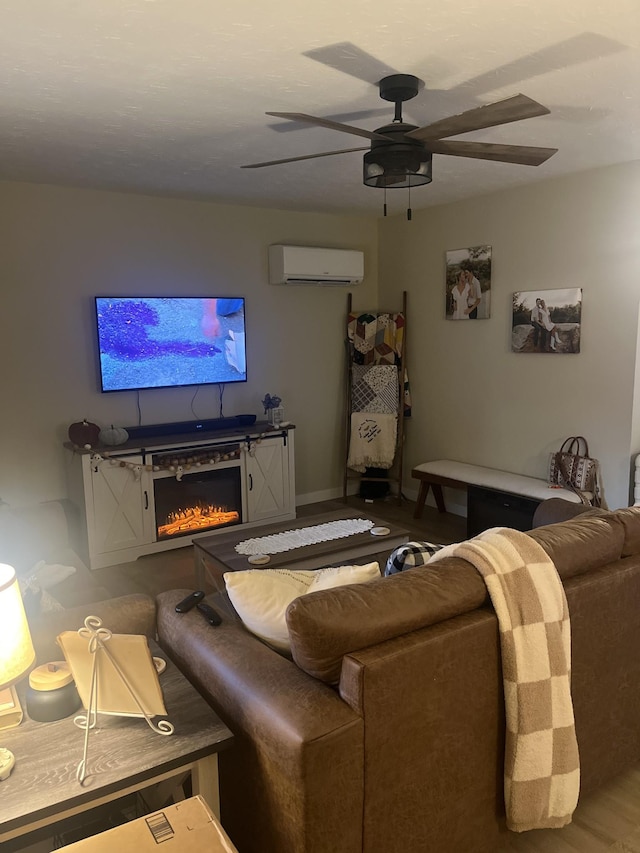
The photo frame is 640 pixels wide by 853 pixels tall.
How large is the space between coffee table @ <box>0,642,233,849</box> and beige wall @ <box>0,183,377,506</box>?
3147mm

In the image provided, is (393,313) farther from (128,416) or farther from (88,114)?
(88,114)

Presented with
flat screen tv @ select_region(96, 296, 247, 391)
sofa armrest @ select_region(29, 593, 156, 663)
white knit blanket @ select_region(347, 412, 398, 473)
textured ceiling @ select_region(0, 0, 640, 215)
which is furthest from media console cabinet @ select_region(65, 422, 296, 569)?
sofa armrest @ select_region(29, 593, 156, 663)

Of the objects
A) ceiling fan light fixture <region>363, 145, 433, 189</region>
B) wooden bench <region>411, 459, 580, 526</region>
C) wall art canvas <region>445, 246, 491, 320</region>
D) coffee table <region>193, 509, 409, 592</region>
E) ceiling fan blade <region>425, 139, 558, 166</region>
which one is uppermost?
ceiling fan blade <region>425, 139, 558, 166</region>

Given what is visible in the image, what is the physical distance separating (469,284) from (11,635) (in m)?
4.33

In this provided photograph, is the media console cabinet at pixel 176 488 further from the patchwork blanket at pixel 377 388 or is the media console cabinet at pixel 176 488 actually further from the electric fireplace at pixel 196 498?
the patchwork blanket at pixel 377 388

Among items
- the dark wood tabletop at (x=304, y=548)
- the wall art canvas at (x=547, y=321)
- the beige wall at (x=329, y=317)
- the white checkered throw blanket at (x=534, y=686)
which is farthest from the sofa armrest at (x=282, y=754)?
the wall art canvas at (x=547, y=321)

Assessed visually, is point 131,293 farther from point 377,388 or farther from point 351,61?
point 351,61

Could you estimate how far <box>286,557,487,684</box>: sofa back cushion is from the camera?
1.57 metres

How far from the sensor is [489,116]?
2.22m

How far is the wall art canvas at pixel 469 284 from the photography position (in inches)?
192

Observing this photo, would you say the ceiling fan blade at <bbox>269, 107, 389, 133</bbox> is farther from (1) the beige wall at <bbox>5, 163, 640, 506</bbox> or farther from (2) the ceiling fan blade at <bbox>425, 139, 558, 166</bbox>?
(1) the beige wall at <bbox>5, 163, 640, 506</bbox>

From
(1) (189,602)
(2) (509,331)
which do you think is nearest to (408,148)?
(1) (189,602)

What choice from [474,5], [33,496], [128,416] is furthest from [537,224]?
[33,496]

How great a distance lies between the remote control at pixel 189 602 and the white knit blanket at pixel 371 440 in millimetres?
3588
